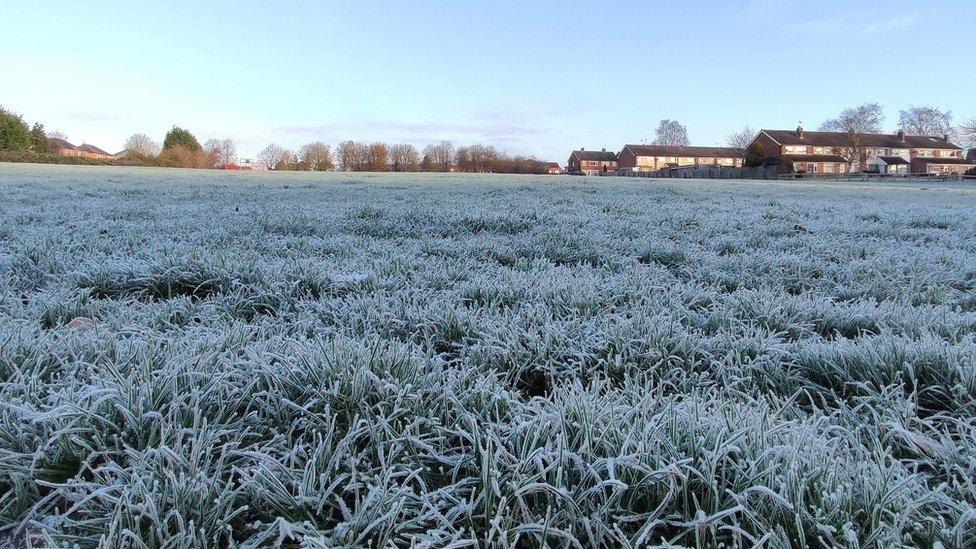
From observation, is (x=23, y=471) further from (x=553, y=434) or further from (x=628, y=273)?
(x=628, y=273)

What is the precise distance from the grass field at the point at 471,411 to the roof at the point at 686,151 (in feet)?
295

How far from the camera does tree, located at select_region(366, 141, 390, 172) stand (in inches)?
2084

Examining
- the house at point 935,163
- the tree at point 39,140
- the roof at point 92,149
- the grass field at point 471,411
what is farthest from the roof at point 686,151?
the roof at point 92,149

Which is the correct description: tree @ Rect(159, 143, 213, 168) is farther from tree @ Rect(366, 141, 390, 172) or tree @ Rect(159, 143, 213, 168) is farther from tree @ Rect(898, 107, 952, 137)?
tree @ Rect(898, 107, 952, 137)

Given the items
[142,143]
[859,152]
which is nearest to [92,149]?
[142,143]

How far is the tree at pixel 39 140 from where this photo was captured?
42938 millimetres

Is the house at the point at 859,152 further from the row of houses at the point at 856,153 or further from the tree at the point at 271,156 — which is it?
the tree at the point at 271,156

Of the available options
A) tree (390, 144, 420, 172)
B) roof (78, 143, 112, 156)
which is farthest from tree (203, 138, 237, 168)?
roof (78, 143, 112, 156)

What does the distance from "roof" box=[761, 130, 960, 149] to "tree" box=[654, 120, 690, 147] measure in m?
15.8

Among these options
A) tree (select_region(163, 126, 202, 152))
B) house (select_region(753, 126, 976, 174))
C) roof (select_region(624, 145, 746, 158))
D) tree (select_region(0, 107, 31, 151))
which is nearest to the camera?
tree (select_region(0, 107, 31, 151))

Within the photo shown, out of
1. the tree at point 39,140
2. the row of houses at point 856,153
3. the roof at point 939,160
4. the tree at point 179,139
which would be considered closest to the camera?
the tree at point 39,140

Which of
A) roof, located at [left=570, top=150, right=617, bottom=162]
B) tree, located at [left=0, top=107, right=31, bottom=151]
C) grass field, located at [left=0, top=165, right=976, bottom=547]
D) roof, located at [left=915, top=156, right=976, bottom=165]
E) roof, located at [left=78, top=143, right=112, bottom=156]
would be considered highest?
roof, located at [left=78, top=143, right=112, bottom=156]

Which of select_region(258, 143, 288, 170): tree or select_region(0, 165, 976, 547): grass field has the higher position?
select_region(258, 143, 288, 170): tree

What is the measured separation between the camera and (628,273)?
3.16 metres
